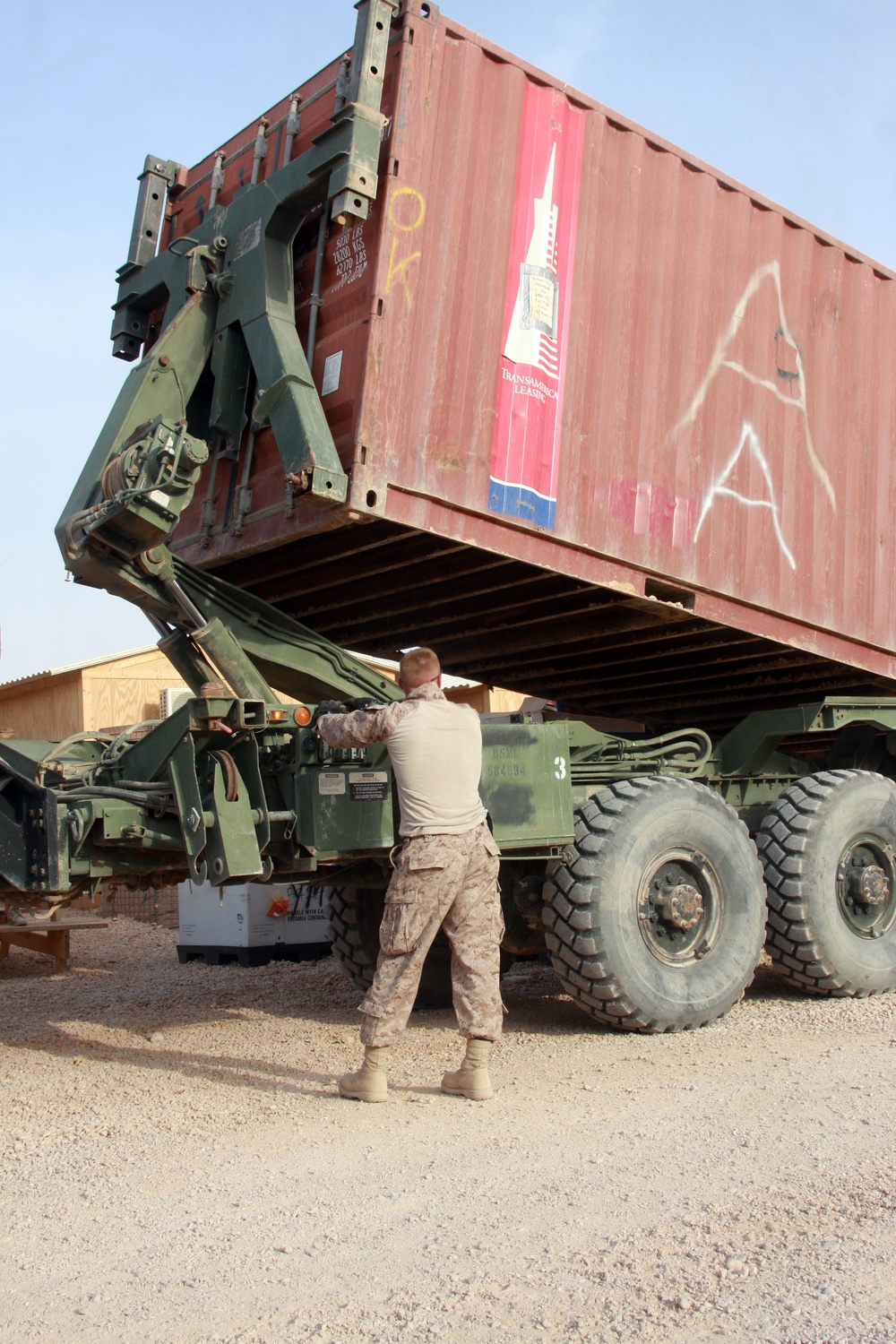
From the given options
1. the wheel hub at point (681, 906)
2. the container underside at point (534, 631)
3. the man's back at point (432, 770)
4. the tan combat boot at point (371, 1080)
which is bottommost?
the tan combat boot at point (371, 1080)

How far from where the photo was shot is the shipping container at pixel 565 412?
5145 mm

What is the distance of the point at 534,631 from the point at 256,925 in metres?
3.21

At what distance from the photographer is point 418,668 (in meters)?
4.73

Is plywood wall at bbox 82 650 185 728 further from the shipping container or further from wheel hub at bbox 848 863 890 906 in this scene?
wheel hub at bbox 848 863 890 906

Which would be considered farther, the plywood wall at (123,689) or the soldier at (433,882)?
the plywood wall at (123,689)

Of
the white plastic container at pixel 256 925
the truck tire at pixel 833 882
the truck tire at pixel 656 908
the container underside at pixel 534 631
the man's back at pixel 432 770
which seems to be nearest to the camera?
the man's back at pixel 432 770

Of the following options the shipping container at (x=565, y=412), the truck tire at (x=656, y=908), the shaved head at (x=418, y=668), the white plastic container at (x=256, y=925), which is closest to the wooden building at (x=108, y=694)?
the white plastic container at (x=256, y=925)

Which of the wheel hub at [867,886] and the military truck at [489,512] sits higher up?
the military truck at [489,512]

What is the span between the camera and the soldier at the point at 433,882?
14.5ft

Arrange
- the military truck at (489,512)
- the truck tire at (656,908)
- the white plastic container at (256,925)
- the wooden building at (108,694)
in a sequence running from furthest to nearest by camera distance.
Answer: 1. the wooden building at (108,694)
2. the white plastic container at (256,925)
3. the truck tire at (656,908)
4. the military truck at (489,512)

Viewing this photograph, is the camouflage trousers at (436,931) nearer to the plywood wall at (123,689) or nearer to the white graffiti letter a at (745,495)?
the white graffiti letter a at (745,495)

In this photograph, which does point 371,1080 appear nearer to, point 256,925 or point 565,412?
point 565,412

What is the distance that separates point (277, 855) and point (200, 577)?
1.28 m

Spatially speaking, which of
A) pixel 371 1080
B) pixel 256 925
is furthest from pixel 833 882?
pixel 256 925
